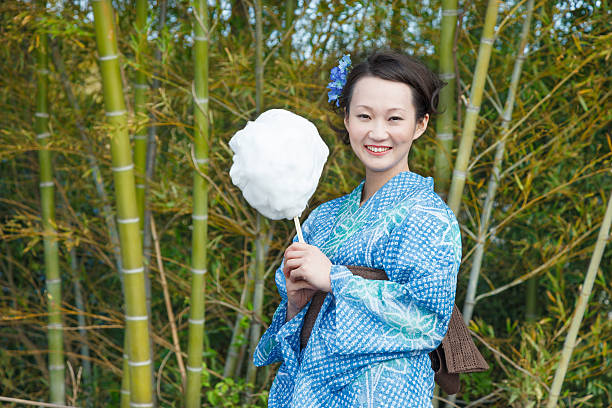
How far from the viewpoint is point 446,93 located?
173cm

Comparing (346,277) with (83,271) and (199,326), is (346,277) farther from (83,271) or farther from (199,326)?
(83,271)

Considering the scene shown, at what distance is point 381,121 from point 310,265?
1.04 ft

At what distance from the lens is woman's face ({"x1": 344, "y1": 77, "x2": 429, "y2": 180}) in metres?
1.20

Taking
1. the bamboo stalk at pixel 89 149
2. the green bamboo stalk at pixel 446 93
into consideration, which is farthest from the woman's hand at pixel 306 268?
the bamboo stalk at pixel 89 149

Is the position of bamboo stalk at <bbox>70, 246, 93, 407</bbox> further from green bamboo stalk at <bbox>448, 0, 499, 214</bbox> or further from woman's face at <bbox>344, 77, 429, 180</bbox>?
woman's face at <bbox>344, 77, 429, 180</bbox>

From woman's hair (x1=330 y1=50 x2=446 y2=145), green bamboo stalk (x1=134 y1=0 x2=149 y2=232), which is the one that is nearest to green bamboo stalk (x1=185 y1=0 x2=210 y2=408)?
green bamboo stalk (x1=134 y1=0 x2=149 y2=232)

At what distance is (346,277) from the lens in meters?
1.11

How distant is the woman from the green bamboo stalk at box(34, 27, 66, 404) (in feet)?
4.20

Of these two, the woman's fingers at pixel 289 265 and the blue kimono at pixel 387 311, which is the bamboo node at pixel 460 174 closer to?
the blue kimono at pixel 387 311

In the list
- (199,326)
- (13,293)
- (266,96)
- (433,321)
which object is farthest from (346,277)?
(13,293)

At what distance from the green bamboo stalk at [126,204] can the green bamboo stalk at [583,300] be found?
126 cm

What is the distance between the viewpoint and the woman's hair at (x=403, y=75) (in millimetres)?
1200

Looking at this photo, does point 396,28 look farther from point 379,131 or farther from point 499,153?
point 379,131

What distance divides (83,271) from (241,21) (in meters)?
1.32
